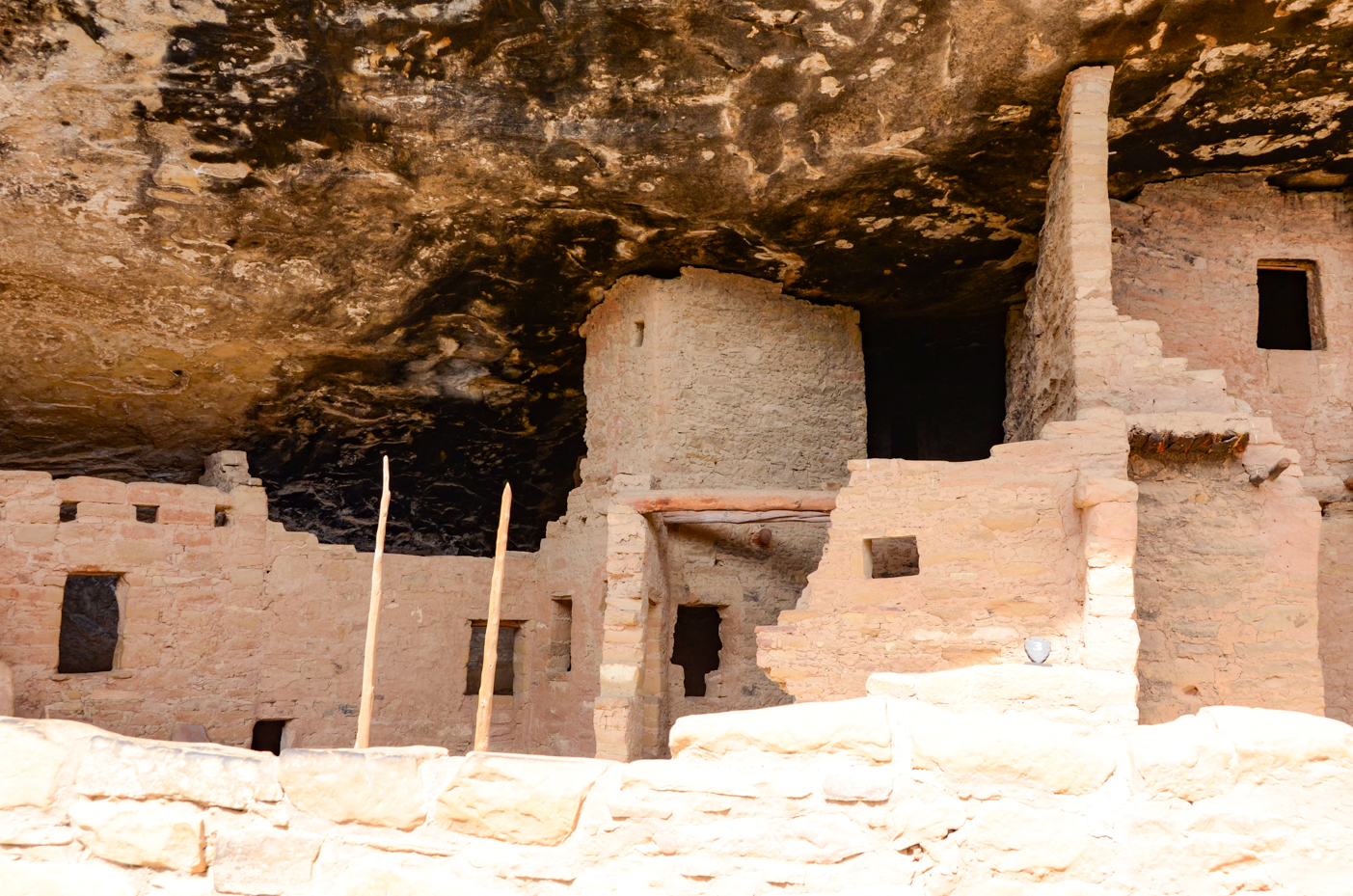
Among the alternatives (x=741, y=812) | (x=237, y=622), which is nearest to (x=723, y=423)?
(x=237, y=622)

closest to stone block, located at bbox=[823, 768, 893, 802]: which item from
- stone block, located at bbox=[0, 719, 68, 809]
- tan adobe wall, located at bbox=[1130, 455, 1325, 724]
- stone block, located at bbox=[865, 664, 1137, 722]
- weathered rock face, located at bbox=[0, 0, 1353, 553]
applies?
stone block, located at bbox=[0, 719, 68, 809]

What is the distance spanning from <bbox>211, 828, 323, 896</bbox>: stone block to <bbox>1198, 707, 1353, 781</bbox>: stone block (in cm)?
190

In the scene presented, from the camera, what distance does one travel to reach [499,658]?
1461 centimetres

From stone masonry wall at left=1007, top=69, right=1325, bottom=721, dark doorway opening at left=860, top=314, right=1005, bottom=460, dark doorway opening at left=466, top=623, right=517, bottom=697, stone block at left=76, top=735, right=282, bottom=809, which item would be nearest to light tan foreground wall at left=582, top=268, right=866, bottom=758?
dark doorway opening at left=860, top=314, right=1005, bottom=460

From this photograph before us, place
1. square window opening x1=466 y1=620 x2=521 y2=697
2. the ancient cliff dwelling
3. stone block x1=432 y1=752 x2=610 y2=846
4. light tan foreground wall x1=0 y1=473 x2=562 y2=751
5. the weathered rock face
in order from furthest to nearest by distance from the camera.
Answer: square window opening x1=466 y1=620 x2=521 y2=697
light tan foreground wall x1=0 y1=473 x2=562 y2=751
the weathered rock face
the ancient cliff dwelling
stone block x1=432 y1=752 x2=610 y2=846

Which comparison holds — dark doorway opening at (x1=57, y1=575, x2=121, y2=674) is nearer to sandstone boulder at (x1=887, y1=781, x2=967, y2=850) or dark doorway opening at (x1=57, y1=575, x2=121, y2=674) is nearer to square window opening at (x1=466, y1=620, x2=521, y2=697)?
square window opening at (x1=466, y1=620, x2=521, y2=697)

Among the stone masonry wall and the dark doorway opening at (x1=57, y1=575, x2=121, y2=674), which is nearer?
the stone masonry wall

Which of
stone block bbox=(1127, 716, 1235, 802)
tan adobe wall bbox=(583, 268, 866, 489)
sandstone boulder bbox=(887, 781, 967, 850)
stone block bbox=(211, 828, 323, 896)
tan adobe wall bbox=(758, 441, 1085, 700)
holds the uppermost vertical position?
tan adobe wall bbox=(583, 268, 866, 489)

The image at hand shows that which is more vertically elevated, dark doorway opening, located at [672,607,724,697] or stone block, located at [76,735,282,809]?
dark doorway opening, located at [672,607,724,697]

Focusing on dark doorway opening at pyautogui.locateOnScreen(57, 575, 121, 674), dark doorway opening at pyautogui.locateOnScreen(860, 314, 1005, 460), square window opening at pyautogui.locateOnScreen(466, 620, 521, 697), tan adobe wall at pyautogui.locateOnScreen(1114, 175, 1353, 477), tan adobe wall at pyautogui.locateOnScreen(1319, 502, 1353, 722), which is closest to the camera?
tan adobe wall at pyautogui.locateOnScreen(1319, 502, 1353, 722)

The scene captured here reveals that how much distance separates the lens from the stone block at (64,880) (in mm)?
2525

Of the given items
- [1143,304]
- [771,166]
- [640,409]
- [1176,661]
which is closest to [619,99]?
[771,166]

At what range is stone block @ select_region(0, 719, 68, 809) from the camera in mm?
2580

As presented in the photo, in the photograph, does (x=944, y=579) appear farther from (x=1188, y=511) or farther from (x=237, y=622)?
(x=237, y=622)
